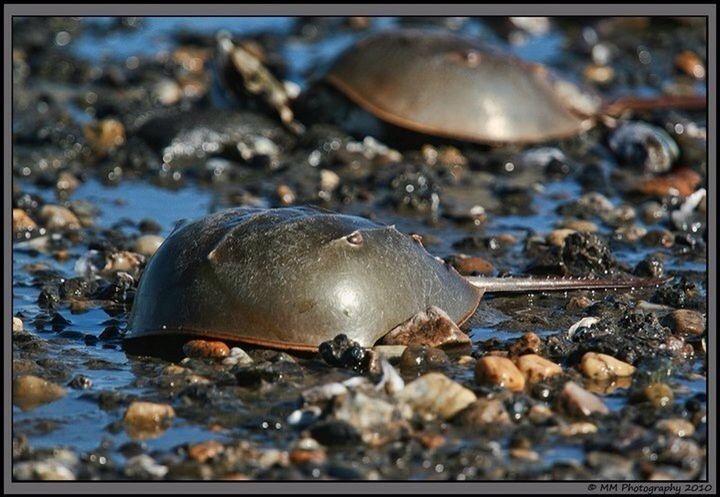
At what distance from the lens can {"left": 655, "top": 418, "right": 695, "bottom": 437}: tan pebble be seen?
11.6ft

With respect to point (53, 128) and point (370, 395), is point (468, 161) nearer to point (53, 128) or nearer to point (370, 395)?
point (53, 128)

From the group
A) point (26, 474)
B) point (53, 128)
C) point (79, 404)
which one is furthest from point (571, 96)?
point (26, 474)

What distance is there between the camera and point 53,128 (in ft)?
24.3

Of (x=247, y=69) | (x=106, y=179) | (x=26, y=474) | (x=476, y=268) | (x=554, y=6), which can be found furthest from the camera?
(x=247, y=69)

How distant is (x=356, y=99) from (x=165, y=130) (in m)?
1.15

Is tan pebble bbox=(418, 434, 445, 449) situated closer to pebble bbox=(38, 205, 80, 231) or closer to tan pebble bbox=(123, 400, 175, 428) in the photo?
tan pebble bbox=(123, 400, 175, 428)

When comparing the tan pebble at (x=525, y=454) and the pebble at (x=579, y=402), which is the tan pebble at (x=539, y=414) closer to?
the pebble at (x=579, y=402)

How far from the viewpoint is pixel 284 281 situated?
3.97 metres

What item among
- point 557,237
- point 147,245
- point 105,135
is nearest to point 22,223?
point 147,245

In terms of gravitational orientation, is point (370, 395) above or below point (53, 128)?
above

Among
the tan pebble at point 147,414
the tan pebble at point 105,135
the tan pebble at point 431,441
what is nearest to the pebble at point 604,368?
the tan pebble at point 431,441

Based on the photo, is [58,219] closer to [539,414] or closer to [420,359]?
[420,359]

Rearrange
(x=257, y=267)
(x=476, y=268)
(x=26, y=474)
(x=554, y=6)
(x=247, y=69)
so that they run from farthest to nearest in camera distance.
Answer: (x=247, y=69), (x=554, y=6), (x=476, y=268), (x=257, y=267), (x=26, y=474)

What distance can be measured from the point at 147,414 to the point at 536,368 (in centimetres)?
124
